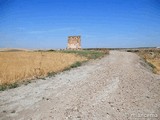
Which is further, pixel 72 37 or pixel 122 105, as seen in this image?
pixel 72 37

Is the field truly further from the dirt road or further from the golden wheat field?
the dirt road

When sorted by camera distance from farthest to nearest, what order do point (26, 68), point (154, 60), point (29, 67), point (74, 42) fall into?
1. point (74, 42)
2. point (154, 60)
3. point (29, 67)
4. point (26, 68)

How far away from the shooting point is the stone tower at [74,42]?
75250 millimetres

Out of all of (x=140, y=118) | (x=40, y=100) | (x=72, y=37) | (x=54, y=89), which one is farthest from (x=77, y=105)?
(x=72, y=37)

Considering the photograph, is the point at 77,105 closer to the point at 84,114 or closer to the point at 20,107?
the point at 84,114

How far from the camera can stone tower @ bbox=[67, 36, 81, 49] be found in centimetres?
7525

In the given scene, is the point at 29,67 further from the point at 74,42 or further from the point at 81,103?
the point at 74,42

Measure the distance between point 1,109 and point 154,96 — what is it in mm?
7084

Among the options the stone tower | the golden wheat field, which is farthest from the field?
the stone tower

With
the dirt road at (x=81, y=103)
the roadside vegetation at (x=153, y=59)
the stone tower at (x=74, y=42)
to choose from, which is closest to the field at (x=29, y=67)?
the dirt road at (x=81, y=103)

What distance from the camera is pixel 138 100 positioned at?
32.3 ft

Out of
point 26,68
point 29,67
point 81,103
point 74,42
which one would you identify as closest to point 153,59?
A: point 29,67

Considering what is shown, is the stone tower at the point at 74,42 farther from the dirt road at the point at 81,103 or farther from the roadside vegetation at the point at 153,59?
the dirt road at the point at 81,103

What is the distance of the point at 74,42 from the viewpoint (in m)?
76.2
